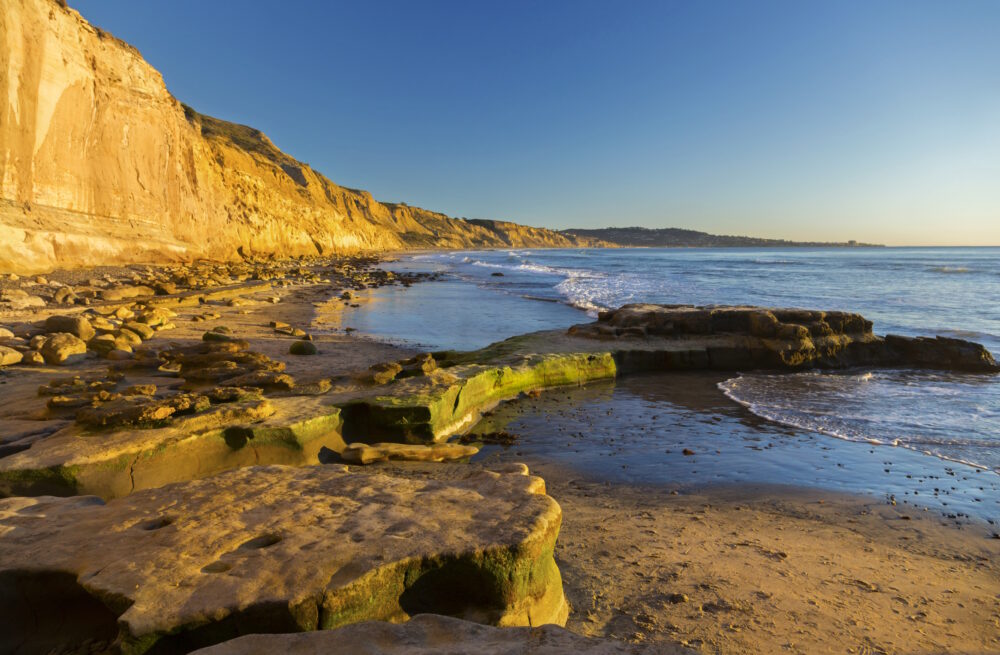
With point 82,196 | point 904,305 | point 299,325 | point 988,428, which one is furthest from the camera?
point 904,305

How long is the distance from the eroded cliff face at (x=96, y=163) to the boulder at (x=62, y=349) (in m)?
10.8

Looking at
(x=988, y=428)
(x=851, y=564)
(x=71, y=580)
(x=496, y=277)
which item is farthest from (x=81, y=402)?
(x=496, y=277)

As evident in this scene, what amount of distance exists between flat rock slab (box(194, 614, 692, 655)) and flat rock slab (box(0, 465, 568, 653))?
34 cm

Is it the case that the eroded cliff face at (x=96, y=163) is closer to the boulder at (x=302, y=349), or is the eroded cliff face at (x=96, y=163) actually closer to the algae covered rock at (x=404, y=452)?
the boulder at (x=302, y=349)

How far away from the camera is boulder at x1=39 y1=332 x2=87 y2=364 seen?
8641mm

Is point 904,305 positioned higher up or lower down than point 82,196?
lower down

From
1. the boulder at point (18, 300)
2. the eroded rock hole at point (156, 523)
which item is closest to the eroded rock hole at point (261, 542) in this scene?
the eroded rock hole at point (156, 523)

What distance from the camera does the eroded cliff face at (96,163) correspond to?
17406mm

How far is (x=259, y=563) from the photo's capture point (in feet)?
9.42

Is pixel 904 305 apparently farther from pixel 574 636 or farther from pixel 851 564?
pixel 574 636

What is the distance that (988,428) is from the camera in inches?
317

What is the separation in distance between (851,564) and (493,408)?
5.77 meters

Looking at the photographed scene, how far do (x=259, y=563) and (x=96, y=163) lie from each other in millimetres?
26223

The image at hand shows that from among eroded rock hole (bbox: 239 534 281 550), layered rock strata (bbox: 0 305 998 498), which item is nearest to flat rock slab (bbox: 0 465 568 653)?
eroded rock hole (bbox: 239 534 281 550)
